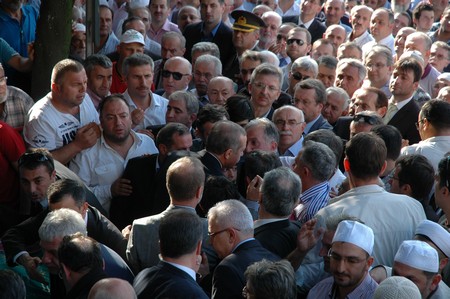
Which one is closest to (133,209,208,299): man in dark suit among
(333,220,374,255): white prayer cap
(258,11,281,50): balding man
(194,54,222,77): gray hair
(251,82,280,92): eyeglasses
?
(333,220,374,255): white prayer cap

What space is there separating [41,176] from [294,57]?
5449mm

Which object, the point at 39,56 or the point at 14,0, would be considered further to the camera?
the point at 14,0

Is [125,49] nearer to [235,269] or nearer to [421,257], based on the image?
[235,269]

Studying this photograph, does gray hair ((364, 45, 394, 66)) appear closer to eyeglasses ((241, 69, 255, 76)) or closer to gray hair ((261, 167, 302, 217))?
eyeglasses ((241, 69, 255, 76))

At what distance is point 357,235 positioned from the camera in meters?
5.28

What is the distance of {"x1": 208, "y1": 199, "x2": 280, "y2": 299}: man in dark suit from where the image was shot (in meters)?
5.32

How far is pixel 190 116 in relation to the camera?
884 centimetres

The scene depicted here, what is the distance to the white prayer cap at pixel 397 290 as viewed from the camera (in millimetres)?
4648

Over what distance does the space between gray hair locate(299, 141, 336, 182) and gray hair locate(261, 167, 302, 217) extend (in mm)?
576

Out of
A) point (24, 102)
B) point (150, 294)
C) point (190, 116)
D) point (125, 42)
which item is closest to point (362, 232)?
point (150, 294)

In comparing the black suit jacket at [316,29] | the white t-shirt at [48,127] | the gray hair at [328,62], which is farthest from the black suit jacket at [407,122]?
the black suit jacket at [316,29]

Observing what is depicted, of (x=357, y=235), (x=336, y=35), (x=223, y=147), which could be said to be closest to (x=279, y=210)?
(x=357, y=235)

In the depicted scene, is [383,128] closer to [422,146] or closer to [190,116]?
[422,146]

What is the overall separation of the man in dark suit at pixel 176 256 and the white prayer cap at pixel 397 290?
1.02 m
